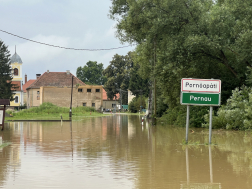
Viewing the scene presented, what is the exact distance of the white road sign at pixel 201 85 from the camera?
17188 mm

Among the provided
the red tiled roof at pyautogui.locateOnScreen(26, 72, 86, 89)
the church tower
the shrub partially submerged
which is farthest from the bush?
the shrub partially submerged

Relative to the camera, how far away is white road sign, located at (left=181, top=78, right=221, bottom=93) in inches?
677

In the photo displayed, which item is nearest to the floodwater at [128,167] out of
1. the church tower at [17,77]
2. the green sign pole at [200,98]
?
the green sign pole at [200,98]

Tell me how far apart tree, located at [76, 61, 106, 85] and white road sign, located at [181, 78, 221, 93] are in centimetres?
11318

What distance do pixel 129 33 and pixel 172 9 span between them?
6.11 metres

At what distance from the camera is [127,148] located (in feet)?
54.1

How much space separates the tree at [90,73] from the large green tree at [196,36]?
323ft

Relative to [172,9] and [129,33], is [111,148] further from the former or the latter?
[129,33]

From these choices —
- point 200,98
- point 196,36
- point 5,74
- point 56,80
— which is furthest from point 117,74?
point 200,98

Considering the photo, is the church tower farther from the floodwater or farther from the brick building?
the floodwater

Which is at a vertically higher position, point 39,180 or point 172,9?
point 172,9

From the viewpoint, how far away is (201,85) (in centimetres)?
1728

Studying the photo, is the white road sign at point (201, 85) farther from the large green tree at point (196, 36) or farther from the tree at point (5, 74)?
the tree at point (5, 74)

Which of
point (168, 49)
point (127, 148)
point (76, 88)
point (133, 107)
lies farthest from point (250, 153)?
point (133, 107)
